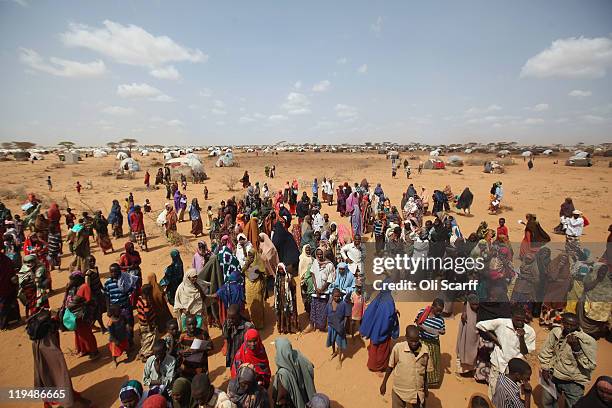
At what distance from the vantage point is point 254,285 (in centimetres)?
607

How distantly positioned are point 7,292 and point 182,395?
18.6 ft

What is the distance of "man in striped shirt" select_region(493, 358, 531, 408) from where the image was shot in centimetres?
328

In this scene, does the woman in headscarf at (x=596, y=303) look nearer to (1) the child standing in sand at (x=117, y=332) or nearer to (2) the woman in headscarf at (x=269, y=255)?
(2) the woman in headscarf at (x=269, y=255)

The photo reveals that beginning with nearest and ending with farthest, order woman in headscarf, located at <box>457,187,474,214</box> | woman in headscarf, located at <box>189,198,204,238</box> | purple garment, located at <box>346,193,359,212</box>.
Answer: woman in headscarf, located at <box>189,198,204,238</box>
purple garment, located at <box>346,193,359,212</box>
woman in headscarf, located at <box>457,187,474,214</box>

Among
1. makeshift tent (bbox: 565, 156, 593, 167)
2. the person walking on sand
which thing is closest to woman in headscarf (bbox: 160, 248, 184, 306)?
the person walking on sand

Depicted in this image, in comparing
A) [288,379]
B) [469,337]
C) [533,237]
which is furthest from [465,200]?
[288,379]

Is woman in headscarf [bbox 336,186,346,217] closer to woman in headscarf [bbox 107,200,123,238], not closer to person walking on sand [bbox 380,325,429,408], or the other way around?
woman in headscarf [bbox 107,200,123,238]

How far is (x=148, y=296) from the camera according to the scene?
5492 millimetres

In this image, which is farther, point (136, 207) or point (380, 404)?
point (136, 207)

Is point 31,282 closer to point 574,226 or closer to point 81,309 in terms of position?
point 81,309

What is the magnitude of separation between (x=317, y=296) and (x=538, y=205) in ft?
60.0

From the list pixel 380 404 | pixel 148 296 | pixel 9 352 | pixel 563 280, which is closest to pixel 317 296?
pixel 380 404

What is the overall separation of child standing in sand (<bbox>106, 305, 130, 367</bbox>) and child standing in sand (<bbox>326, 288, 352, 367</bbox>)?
359 centimetres

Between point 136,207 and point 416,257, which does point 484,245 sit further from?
point 136,207
